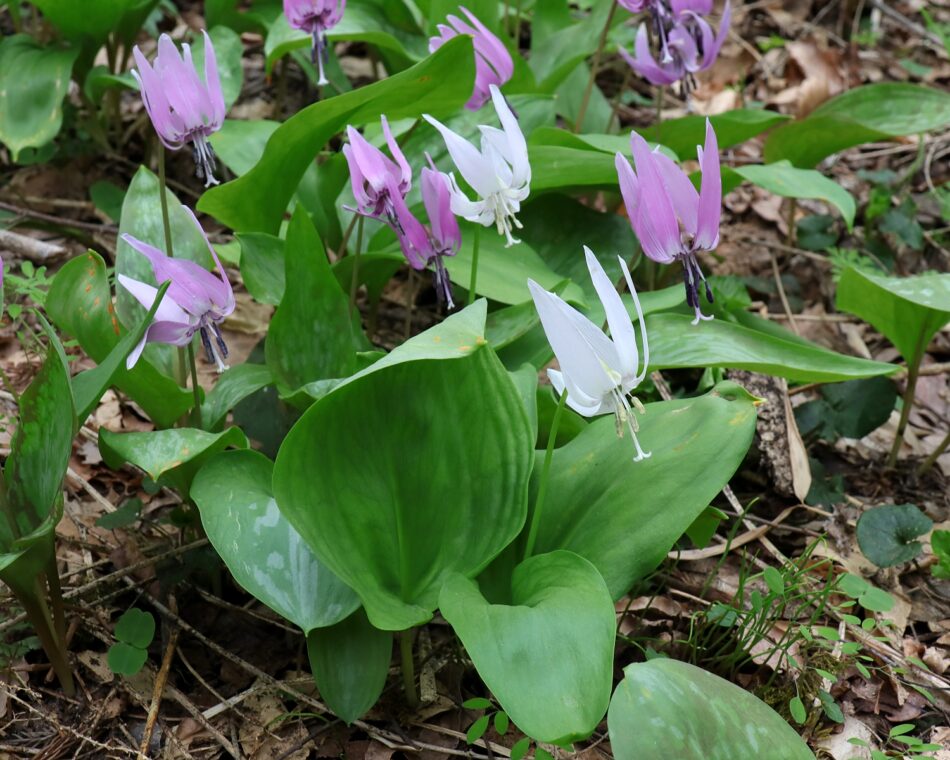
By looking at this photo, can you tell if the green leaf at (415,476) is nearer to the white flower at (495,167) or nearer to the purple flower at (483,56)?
the white flower at (495,167)

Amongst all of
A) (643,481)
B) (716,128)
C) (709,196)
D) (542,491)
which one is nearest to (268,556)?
(542,491)

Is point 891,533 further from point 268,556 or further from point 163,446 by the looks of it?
point 163,446

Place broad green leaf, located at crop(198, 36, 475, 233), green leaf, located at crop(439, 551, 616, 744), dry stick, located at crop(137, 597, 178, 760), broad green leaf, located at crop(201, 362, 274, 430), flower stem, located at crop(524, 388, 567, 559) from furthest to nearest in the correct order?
1. broad green leaf, located at crop(198, 36, 475, 233)
2. broad green leaf, located at crop(201, 362, 274, 430)
3. dry stick, located at crop(137, 597, 178, 760)
4. flower stem, located at crop(524, 388, 567, 559)
5. green leaf, located at crop(439, 551, 616, 744)

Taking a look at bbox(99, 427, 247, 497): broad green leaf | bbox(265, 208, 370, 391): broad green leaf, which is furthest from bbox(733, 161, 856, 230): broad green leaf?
bbox(99, 427, 247, 497): broad green leaf

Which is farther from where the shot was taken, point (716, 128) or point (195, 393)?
point (716, 128)

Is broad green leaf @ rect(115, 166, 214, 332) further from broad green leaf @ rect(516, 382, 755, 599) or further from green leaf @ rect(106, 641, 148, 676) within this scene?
broad green leaf @ rect(516, 382, 755, 599)

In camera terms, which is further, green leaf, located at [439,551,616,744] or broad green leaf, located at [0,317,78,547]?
broad green leaf, located at [0,317,78,547]
